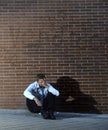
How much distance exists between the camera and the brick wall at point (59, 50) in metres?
9.59

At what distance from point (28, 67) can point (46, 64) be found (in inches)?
17.9

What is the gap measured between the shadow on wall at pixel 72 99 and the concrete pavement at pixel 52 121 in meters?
0.20

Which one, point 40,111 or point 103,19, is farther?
point 103,19

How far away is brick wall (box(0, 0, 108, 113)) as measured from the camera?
31.5ft

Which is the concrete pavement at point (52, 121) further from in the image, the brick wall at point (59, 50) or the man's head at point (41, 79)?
the man's head at point (41, 79)

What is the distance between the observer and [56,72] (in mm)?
9625

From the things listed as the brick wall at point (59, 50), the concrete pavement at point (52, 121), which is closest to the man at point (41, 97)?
the concrete pavement at point (52, 121)

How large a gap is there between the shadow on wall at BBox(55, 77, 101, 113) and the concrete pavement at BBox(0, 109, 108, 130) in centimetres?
20

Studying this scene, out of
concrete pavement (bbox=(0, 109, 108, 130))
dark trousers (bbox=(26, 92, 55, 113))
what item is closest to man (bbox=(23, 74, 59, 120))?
dark trousers (bbox=(26, 92, 55, 113))

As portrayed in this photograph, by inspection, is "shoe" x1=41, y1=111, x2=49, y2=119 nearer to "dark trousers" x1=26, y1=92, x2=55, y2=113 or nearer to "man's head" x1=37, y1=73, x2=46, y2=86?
"dark trousers" x1=26, y1=92, x2=55, y2=113

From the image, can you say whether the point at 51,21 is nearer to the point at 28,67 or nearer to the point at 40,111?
the point at 28,67

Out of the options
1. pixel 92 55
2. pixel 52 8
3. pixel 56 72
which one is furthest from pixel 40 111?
pixel 52 8

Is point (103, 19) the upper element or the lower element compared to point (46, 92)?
upper

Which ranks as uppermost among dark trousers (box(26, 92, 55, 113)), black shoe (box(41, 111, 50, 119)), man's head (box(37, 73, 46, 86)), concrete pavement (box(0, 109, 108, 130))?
man's head (box(37, 73, 46, 86))
